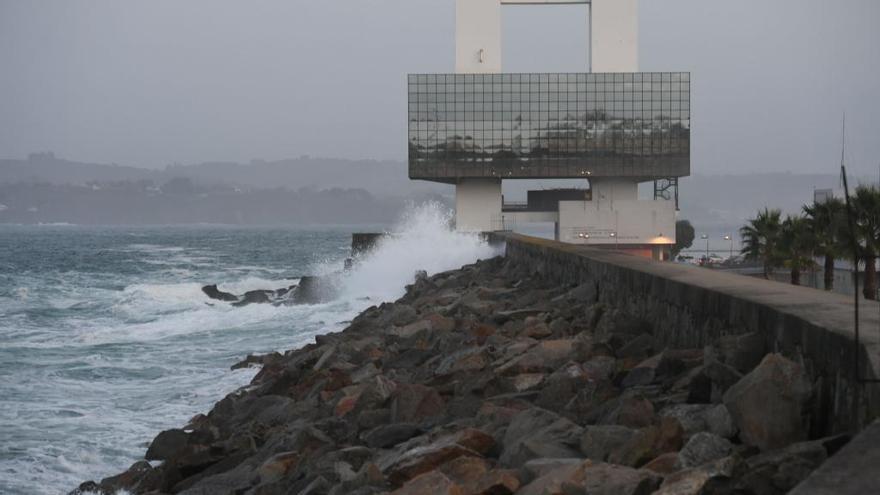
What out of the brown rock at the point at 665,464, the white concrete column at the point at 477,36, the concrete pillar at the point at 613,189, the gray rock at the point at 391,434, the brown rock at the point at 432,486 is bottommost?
the gray rock at the point at 391,434

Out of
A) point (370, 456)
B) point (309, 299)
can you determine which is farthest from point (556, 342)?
point (309, 299)

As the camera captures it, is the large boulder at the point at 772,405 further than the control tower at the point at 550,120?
No

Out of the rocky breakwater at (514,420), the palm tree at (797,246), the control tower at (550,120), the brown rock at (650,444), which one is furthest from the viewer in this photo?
the control tower at (550,120)

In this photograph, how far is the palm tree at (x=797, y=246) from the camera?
1283 inches

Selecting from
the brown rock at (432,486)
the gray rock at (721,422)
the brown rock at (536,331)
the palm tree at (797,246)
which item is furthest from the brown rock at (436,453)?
the palm tree at (797,246)

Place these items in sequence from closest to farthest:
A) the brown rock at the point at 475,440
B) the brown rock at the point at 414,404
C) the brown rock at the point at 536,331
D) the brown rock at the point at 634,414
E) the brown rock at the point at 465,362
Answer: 1. the brown rock at the point at 634,414
2. the brown rock at the point at 475,440
3. the brown rock at the point at 414,404
4. the brown rock at the point at 465,362
5. the brown rock at the point at 536,331

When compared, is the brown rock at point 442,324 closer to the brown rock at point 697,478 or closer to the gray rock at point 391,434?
the gray rock at point 391,434

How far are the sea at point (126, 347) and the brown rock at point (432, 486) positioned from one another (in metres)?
5.65

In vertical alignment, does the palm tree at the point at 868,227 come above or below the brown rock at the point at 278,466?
above

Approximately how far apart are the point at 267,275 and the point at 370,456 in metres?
55.1

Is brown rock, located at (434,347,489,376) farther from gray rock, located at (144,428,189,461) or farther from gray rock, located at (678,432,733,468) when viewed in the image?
gray rock, located at (678,432,733,468)

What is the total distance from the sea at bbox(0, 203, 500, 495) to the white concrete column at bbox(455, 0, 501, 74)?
13.7 m

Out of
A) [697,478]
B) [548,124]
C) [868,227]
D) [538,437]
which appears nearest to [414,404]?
[538,437]

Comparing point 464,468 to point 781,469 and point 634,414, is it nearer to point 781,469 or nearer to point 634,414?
point 634,414
